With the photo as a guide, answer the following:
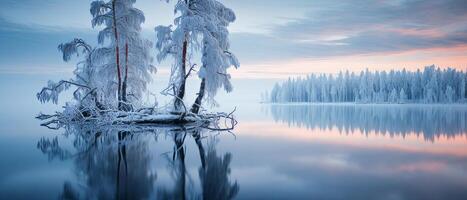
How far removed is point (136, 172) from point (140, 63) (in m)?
20.3

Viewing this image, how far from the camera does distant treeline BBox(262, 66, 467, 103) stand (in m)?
127

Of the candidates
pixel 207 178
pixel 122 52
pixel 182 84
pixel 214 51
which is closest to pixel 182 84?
pixel 182 84

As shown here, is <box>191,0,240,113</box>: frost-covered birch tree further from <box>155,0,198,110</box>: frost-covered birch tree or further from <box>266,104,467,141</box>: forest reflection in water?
<box>266,104,467,141</box>: forest reflection in water

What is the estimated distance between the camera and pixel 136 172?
8.17 metres

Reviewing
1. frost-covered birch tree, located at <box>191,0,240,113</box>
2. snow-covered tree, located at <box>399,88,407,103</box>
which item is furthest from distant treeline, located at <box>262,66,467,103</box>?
frost-covered birch tree, located at <box>191,0,240,113</box>

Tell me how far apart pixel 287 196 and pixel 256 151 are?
582 centimetres

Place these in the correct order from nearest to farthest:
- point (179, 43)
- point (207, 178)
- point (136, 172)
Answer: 1. point (207, 178)
2. point (136, 172)
3. point (179, 43)

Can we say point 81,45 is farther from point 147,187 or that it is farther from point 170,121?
point 147,187

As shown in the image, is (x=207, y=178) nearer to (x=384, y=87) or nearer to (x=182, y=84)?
(x=182, y=84)

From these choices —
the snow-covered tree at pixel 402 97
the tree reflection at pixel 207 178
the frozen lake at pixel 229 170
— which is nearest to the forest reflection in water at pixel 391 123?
the frozen lake at pixel 229 170

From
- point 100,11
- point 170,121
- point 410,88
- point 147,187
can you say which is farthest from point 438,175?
point 410,88

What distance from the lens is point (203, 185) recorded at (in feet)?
22.8

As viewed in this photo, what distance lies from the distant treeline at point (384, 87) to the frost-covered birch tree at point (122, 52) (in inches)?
4635

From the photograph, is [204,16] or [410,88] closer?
[204,16]
